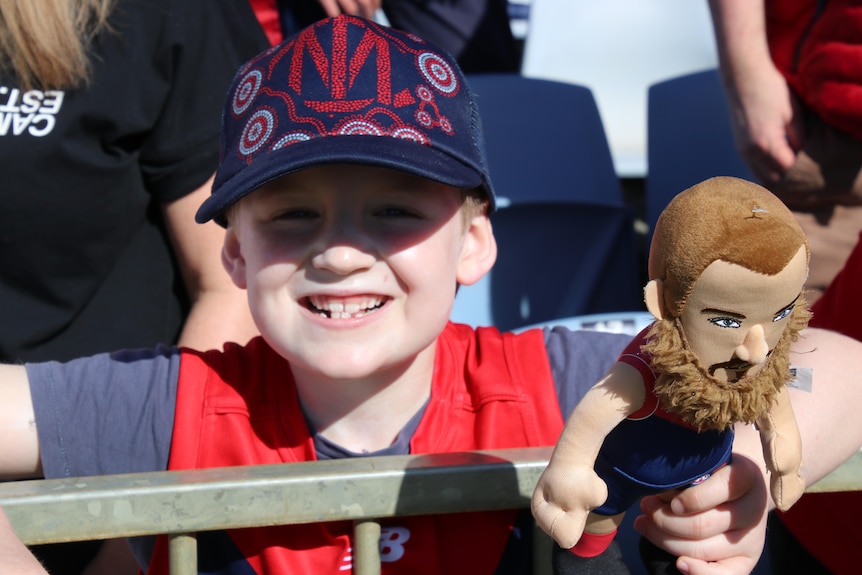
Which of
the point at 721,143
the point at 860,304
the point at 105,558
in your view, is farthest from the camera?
the point at 721,143

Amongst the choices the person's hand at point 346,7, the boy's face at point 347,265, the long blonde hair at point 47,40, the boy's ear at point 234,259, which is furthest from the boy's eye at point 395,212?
the person's hand at point 346,7

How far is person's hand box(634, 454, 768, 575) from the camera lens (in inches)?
34.4

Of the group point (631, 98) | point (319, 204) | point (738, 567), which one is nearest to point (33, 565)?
point (319, 204)

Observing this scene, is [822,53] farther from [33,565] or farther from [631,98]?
[631,98]

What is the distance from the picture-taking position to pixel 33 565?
83 cm

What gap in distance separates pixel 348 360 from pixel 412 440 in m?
0.18

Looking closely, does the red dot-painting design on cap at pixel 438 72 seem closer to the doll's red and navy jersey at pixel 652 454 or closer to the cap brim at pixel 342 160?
the cap brim at pixel 342 160

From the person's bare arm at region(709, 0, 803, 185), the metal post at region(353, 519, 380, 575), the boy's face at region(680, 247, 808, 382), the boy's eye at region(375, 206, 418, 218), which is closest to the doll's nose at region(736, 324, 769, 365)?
the boy's face at region(680, 247, 808, 382)

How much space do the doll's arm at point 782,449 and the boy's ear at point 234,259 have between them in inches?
27.2

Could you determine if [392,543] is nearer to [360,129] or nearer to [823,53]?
[360,129]

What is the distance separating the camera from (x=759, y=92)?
177cm

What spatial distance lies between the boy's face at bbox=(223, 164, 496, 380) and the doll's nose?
0.49 meters

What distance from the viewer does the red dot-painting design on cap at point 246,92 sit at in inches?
43.9

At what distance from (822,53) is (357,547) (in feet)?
4.14
